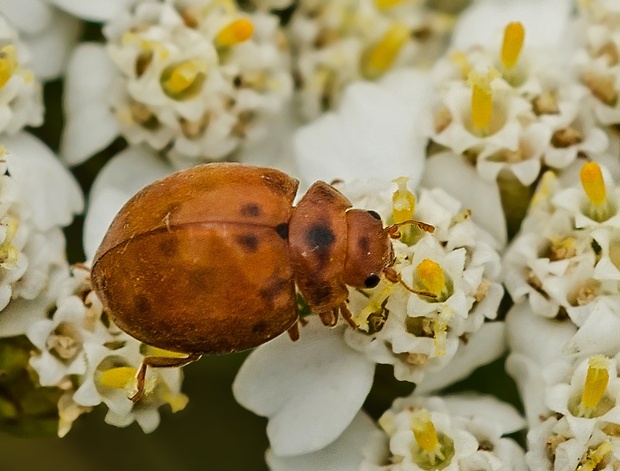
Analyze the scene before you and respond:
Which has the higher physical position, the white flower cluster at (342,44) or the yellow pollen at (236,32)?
the yellow pollen at (236,32)

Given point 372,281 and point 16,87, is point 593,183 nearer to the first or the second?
point 372,281

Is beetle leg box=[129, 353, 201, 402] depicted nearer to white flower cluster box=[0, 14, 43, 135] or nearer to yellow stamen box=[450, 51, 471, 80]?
Result: white flower cluster box=[0, 14, 43, 135]

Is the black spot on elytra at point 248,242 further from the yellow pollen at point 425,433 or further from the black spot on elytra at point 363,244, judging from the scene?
the yellow pollen at point 425,433

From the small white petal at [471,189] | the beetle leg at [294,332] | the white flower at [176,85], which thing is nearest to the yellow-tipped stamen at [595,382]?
the small white petal at [471,189]

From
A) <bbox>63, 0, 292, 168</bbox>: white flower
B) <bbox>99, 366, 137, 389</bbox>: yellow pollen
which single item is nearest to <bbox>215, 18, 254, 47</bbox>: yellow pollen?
<bbox>63, 0, 292, 168</bbox>: white flower

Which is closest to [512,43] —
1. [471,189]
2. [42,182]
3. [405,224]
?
[471,189]

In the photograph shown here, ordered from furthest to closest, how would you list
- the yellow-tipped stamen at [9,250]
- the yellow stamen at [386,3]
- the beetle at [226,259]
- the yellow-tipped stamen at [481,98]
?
the yellow stamen at [386,3] < the yellow-tipped stamen at [481,98] < the yellow-tipped stamen at [9,250] < the beetle at [226,259]
